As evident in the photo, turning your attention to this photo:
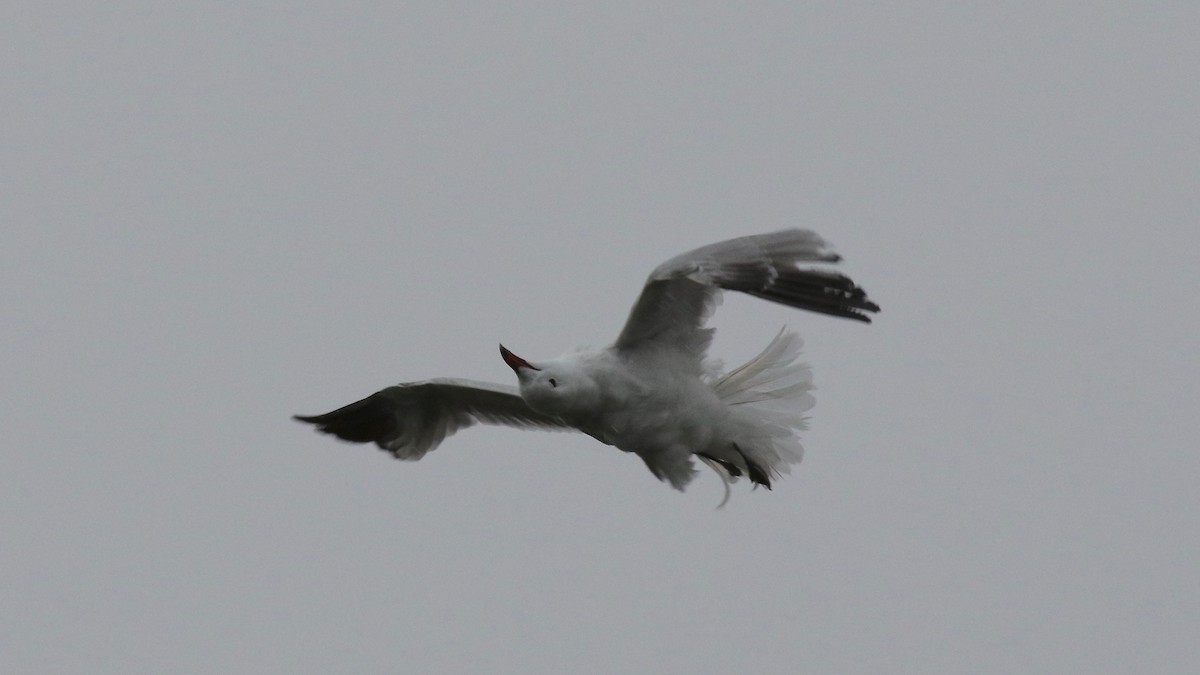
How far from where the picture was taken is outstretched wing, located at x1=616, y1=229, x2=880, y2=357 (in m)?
10.2

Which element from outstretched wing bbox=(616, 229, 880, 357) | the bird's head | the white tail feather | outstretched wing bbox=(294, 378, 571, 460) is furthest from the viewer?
outstretched wing bbox=(294, 378, 571, 460)

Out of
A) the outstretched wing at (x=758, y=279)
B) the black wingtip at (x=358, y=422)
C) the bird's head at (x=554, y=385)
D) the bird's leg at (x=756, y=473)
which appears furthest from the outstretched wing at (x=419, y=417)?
the outstretched wing at (x=758, y=279)

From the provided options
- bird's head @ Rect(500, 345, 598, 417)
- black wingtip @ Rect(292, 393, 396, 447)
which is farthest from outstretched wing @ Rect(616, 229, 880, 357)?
black wingtip @ Rect(292, 393, 396, 447)

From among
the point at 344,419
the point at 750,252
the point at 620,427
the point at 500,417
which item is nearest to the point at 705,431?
the point at 620,427

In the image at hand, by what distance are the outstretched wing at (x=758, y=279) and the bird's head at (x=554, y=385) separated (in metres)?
0.48

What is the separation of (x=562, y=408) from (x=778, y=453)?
191 cm

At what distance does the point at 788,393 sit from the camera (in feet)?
38.7

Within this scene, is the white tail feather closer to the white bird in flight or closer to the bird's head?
the white bird in flight

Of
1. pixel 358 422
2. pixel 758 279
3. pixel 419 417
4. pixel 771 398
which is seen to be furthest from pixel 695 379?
pixel 358 422

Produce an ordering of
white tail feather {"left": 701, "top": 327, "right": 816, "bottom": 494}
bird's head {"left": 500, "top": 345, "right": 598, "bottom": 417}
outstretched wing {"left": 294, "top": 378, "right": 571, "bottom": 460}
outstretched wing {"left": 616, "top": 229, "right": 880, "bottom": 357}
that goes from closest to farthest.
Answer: outstretched wing {"left": 616, "top": 229, "right": 880, "bottom": 357}, bird's head {"left": 500, "top": 345, "right": 598, "bottom": 417}, white tail feather {"left": 701, "top": 327, "right": 816, "bottom": 494}, outstretched wing {"left": 294, "top": 378, "right": 571, "bottom": 460}

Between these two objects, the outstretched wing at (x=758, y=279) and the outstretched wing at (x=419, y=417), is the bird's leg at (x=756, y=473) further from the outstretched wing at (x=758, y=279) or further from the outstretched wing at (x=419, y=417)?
the outstretched wing at (x=419, y=417)

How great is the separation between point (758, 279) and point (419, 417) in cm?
363

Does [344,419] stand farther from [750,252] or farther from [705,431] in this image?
[750,252]

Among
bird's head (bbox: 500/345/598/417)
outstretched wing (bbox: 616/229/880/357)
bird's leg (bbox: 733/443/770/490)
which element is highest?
outstretched wing (bbox: 616/229/880/357)
